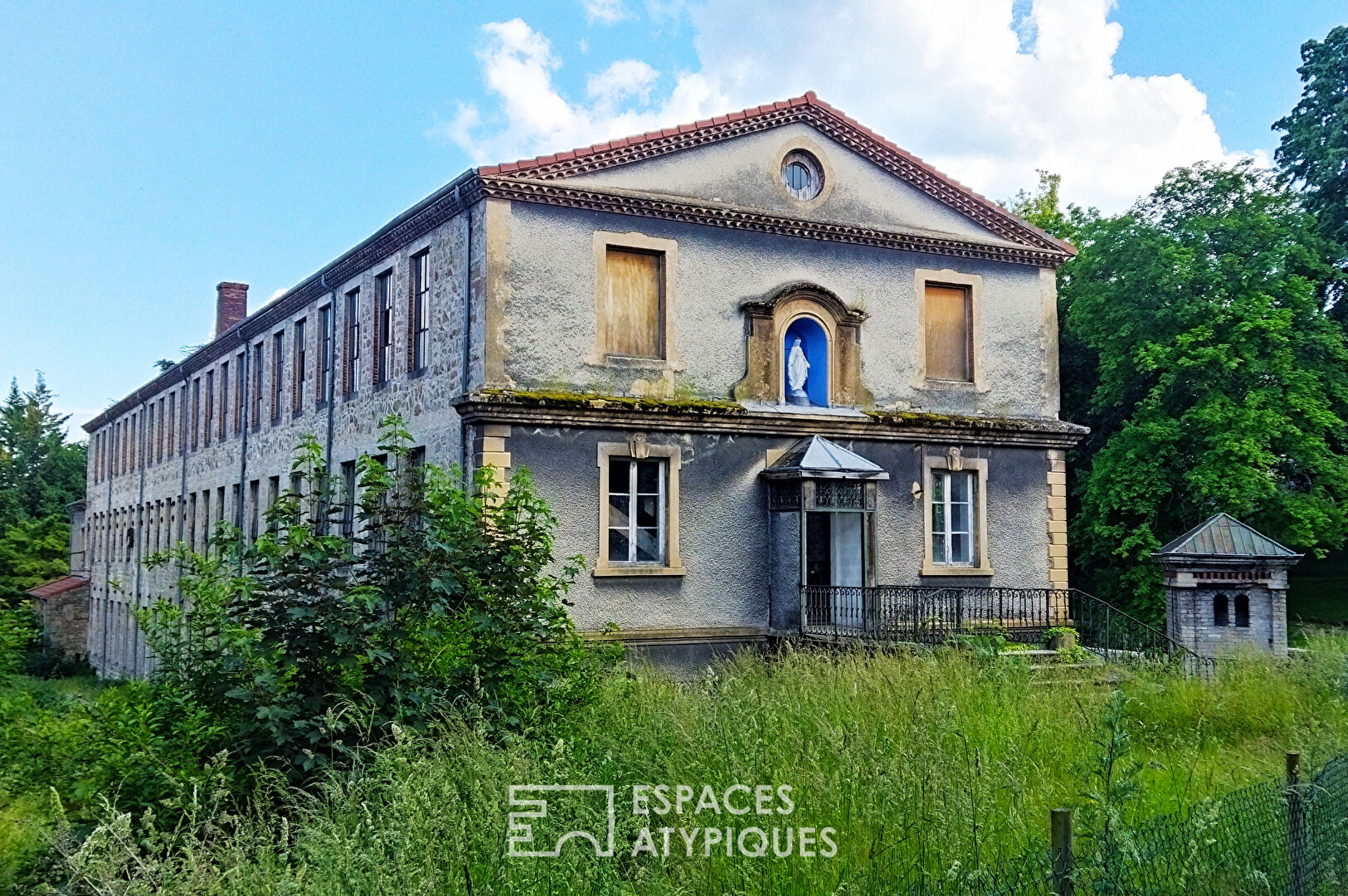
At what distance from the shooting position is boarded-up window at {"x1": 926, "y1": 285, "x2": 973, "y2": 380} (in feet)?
68.5

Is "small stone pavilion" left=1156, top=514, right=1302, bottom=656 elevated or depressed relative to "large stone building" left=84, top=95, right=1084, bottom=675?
depressed

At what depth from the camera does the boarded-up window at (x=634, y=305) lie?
18219mm

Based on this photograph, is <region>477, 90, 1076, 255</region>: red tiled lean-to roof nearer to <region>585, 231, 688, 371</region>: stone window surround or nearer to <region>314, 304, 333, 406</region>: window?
<region>585, 231, 688, 371</region>: stone window surround

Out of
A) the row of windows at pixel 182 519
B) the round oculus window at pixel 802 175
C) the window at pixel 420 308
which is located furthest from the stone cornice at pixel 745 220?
the row of windows at pixel 182 519

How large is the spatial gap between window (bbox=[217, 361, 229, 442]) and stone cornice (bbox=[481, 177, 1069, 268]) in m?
17.0

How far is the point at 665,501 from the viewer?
59.6 feet

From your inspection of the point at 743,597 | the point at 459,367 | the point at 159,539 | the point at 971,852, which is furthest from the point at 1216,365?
the point at 159,539

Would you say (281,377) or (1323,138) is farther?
(1323,138)

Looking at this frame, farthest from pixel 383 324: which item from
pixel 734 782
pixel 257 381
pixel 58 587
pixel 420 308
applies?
pixel 58 587

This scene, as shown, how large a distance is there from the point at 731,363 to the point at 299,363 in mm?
10823

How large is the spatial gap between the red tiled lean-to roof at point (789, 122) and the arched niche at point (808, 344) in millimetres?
2621

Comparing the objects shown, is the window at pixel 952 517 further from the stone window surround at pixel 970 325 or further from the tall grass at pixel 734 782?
the tall grass at pixel 734 782

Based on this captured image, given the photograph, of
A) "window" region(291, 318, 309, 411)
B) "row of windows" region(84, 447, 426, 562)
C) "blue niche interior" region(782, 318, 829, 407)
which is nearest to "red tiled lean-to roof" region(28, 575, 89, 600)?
"row of windows" region(84, 447, 426, 562)

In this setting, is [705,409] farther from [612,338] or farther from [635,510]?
[635,510]
